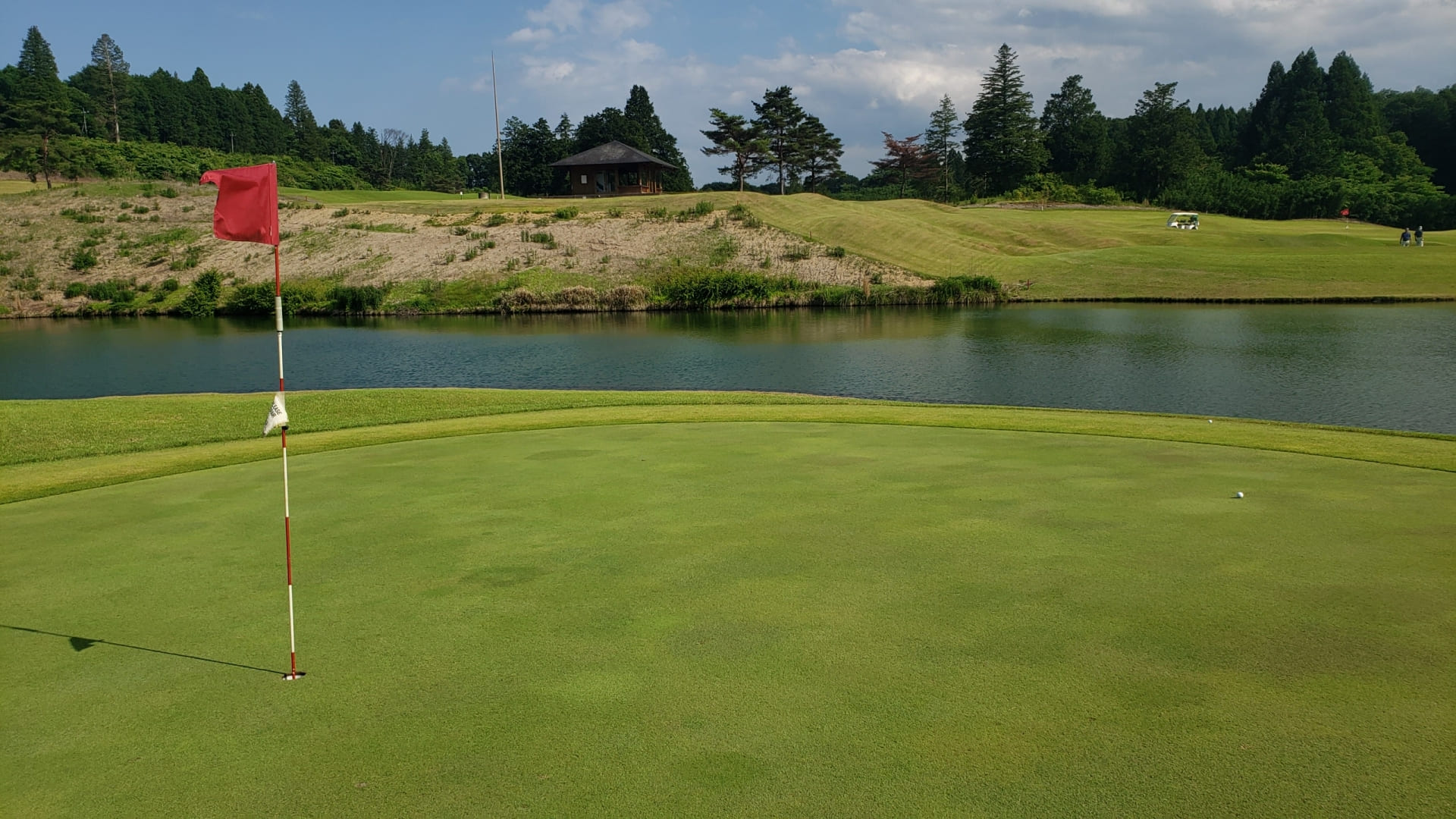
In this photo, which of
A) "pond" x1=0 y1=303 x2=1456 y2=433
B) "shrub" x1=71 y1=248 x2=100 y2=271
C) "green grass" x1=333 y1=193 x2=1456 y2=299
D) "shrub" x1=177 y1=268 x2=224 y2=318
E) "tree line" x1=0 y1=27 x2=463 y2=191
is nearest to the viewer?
"pond" x1=0 y1=303 x2=1456 y2=433

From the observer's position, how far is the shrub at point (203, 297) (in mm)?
56844

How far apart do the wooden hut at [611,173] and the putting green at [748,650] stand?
7386cm

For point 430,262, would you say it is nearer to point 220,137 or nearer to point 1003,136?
point 1003,136

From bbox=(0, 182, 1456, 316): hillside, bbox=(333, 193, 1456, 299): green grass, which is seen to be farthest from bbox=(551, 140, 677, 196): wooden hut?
bbox=(0, 182, 1456, 316): hillside

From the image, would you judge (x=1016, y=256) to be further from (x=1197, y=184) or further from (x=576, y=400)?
(x=576, y=400)

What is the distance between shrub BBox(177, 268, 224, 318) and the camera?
5684 cm

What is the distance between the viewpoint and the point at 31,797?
161 inches

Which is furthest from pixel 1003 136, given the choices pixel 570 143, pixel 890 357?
pixel 890 357

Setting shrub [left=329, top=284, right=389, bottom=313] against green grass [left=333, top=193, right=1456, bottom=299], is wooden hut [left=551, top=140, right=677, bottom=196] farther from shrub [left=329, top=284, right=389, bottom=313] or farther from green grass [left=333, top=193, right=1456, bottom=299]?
shrub [left=329, top=284, right=389, bottom=313]

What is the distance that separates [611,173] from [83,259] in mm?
39273

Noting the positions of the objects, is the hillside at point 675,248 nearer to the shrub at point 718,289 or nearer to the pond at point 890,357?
the shrub at point 718,289

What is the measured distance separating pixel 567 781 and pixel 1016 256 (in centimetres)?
6291

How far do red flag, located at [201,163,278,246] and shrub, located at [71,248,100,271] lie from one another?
225 feet

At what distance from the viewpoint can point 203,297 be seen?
57.7 metres
